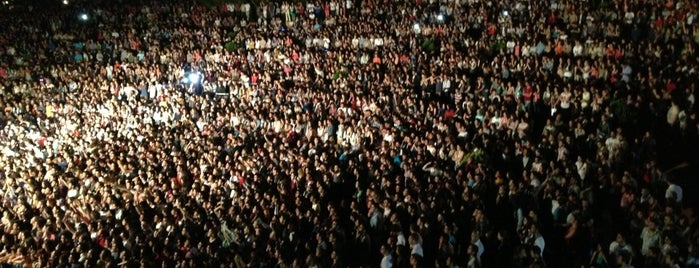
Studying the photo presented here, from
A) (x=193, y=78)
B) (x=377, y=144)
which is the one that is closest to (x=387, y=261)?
(x=377, y=144)

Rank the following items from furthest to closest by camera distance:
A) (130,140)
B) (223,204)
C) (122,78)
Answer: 1. (122,78)
2. (130,140)
3. (223,204)

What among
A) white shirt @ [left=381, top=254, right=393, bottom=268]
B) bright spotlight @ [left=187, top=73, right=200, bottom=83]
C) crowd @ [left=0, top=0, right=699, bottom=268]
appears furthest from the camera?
bright spotlight @ [left=187, top=73, right=200, bottom=83]

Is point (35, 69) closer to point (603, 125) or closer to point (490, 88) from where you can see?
point (490, 88)

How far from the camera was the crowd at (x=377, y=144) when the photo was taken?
10.1m

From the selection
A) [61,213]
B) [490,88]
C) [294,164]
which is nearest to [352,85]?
[490,88]

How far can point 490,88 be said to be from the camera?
55.5ft

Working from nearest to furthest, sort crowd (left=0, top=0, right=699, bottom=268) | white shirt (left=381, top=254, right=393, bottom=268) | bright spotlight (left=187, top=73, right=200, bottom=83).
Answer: white shirt (left=381, top=254, right=393, bottom=268), crowd (left=0, top=0, right=699, bottom=268), bright spotlight (left=187, top=73, right=200, bottom=83)

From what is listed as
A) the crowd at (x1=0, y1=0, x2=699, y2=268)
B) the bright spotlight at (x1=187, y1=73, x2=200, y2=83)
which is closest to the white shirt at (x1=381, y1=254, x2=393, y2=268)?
the crowd at (x1=0, y1=0, x2=699, y2=268)

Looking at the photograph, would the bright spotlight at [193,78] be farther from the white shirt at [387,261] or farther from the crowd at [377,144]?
the white shirt at [387,261]

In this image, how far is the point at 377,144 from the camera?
49.1ft

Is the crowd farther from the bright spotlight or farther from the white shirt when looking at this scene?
the bright spotlight

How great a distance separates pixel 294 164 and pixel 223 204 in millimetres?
2135

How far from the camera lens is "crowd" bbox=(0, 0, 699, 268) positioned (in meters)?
10.1

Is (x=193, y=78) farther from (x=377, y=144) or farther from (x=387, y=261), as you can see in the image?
(x=387, y=261)
